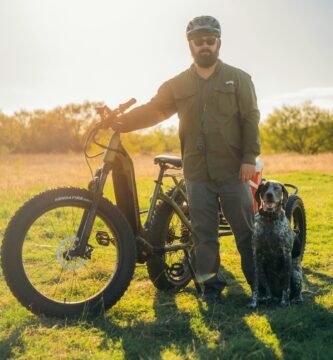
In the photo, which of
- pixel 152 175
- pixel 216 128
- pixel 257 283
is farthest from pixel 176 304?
pixel 152 175

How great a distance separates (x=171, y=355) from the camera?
3350mm

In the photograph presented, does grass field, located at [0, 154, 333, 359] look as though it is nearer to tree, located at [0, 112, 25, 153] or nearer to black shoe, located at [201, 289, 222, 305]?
black shoe, located at [201, 289, 222, 305]

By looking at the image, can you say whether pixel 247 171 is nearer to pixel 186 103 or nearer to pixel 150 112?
pixel 186 103

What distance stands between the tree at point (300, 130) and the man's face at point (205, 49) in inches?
2179

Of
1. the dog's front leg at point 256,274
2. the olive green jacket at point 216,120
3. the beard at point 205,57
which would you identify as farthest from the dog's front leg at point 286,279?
the beard at point 205,57

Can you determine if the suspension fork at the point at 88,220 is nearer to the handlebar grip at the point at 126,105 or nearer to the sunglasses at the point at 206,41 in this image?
the handlebar grip at the point at 126,105

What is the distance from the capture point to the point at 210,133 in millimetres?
4375

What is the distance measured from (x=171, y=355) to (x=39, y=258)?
361 centimetres

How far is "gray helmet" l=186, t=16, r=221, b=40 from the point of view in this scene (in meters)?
4.30

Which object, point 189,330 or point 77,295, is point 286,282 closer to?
point 189,330

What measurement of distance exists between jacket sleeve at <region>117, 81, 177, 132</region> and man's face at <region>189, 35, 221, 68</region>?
0.39 meters

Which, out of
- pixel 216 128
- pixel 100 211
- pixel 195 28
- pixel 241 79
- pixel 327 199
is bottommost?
pixel 327 199

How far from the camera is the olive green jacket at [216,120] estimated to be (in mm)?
4359

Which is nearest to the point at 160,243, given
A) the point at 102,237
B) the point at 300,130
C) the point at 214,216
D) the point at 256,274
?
the point at 214,216
